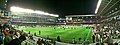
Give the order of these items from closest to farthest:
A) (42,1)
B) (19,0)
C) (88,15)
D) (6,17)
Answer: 1. (6,17)
2. (19,0)
3. (42,1)
4. (88,15)

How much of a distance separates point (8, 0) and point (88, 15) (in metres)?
46.7

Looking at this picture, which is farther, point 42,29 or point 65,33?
point 42,29

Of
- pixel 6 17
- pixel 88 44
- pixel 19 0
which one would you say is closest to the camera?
pixel 88 44

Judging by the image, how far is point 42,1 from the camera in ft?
92.0

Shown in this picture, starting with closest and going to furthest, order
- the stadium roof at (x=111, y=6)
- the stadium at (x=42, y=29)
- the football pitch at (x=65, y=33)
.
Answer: the stadium at (x=42, y=29), the football pitch at (x=65, y=33), the stadium roof at (x=111, y=6)

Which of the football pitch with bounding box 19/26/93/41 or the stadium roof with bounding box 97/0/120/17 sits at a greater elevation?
the stadium roof with bounding box 97/0/120/17

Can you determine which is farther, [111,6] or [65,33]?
[111,6]

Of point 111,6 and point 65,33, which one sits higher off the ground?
point 111,6

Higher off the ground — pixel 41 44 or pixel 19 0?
pixel 19 0

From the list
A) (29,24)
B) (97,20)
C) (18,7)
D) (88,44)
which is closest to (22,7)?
(18,7)

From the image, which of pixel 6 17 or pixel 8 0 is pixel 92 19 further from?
pixel 6 17

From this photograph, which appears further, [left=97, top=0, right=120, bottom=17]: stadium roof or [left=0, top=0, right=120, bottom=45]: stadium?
[left=97, top=0, right=120, bottom=17]: stadium roof

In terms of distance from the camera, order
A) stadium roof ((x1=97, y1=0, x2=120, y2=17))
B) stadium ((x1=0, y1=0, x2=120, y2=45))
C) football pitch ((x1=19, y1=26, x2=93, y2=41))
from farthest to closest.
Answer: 1. stadium roof ((x1=97, y1=0, x2=120, y2=17))
2. football pitch ((x1=19, y1=26, x2=93, y2=41))
3. stadium ((x1=0, y1=0, x2=120, y2=45))

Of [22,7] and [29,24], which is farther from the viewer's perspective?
[29,24]
